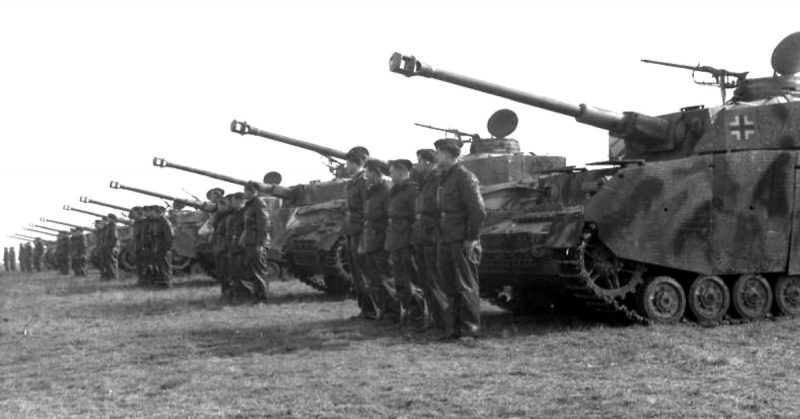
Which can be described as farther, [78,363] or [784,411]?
[78,363]

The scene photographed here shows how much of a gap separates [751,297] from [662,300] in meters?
1.32

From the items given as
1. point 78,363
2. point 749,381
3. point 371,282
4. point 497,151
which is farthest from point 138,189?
point 749,381

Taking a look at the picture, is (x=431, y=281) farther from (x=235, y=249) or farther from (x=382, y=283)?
(x=235, y=249)

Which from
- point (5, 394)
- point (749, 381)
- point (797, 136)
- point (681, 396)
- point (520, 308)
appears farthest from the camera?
point (520, 308)

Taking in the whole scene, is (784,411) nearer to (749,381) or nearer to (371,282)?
(749,381)

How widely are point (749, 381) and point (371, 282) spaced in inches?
245

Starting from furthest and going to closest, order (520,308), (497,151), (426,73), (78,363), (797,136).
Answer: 1. (497,151)
2. (520,308)
3. (797,136)
4. (426,73)
5. (78,363)

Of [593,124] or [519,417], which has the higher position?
[593,124]

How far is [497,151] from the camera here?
18922 mm

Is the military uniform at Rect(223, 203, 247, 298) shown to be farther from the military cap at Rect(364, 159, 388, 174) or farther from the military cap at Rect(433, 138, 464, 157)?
the military cap at Rect(433, 138, 464, 157)

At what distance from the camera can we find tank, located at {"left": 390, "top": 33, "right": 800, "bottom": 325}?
1118cm

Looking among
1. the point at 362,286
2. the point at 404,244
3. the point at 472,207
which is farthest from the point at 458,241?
the point at 362,286

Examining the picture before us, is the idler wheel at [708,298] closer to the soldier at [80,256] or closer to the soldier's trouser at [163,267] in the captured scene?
the soldier's trouser at [163,267]

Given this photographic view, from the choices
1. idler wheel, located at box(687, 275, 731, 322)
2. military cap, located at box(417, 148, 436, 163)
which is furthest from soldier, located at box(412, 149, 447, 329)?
idler wheel, located at box(687, 275, 731, 322)
